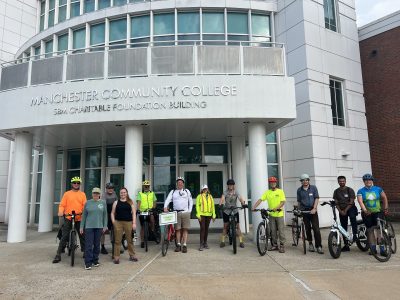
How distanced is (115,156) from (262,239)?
27.8 ft

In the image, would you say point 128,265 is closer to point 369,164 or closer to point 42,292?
point 42,292

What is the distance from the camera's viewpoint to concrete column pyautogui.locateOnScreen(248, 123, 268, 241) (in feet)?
33.4

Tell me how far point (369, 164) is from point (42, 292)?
553 inches

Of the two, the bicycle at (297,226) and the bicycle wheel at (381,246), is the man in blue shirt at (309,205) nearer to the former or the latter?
the bicycle at (297,226)

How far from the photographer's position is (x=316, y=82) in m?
14.2

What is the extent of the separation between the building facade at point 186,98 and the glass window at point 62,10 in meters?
0.05

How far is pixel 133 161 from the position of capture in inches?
408

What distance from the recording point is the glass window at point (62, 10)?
17.3m

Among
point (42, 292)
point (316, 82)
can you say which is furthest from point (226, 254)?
point (316, 82)

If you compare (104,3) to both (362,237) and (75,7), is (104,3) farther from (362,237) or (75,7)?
(362,237)

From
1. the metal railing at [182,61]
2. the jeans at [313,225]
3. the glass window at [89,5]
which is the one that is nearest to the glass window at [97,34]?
the glass window at [89,5]

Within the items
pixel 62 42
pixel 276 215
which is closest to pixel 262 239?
pixel 276 215

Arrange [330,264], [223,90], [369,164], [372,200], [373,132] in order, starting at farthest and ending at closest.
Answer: [373,132] → [369,164] → [223,90] → [372,200] → [330,264]

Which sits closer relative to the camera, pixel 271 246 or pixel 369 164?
pixel 271 246
